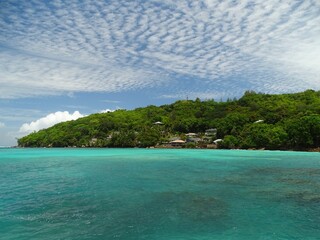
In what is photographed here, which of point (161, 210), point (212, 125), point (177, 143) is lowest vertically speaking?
point (161, 210)

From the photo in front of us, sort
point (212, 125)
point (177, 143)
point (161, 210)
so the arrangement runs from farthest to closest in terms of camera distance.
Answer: point (212, 125), point (177, 143), point (161, 210)

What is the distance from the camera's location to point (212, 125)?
84438mm

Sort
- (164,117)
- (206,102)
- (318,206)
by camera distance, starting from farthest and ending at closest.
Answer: (206,102) → (164,117) → (318,206)

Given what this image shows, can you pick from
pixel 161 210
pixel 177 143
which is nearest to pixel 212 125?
pixel 177 143

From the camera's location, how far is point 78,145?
96812mm

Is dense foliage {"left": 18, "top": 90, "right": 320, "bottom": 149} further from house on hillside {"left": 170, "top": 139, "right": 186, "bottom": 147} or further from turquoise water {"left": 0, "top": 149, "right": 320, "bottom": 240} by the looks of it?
turquoise water {"left": 0, "top": 149, "right": 320, "bottom": 240}

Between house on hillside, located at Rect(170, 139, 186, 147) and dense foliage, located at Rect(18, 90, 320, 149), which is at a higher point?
dense foliage, located at Rect(18, 90, 320, 149)

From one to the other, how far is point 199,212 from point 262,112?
70.8 metres

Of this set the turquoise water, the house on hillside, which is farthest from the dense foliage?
the turquoise water

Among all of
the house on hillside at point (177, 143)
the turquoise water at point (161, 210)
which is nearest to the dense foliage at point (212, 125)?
the house on hillside at point (177, 143)

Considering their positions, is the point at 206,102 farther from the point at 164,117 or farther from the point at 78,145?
the point at 78,145

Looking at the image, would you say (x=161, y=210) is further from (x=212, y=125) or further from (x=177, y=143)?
(x=212, y=125)

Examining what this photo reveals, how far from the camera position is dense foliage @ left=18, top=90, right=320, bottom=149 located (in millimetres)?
54375

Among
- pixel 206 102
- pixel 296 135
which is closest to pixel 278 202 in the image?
pixel 296 135
